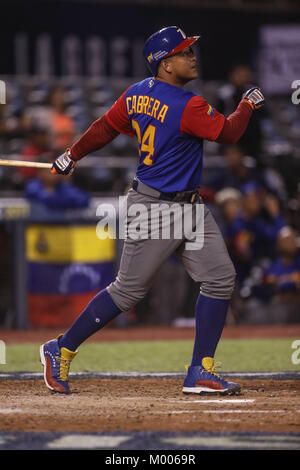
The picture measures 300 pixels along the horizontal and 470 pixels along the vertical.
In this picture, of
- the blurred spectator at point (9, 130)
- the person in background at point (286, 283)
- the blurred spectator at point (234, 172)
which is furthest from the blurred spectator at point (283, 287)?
the blurred spectator at point (9, 130)

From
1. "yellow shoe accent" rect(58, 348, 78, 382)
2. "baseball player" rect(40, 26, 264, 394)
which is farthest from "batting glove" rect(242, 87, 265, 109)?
"yellow shoe accent" rect(58, 348, 78, 382)

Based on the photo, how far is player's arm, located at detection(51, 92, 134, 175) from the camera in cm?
541

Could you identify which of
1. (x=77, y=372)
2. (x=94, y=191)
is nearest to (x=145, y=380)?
(x=77, y=372)

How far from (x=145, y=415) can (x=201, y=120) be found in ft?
5.27

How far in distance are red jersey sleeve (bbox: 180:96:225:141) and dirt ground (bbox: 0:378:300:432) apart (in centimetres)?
144

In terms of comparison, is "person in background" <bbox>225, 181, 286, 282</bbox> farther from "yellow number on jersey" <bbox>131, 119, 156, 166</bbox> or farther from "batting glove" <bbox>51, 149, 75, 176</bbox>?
"yellow number on jersey" <bbox>131, 119, 156, 166</bbox>

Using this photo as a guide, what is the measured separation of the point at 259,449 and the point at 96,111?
11888 mm

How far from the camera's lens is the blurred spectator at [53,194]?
1026 cm

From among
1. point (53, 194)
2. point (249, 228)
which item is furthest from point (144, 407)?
point (249, 228)

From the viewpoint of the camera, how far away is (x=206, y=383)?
5.18 metres

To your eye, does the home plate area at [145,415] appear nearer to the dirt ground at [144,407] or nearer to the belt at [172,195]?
the dirt ground at [144,407]

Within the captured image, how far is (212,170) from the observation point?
12297 mm

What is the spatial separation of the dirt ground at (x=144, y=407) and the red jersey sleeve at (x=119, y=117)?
5.05 ft
